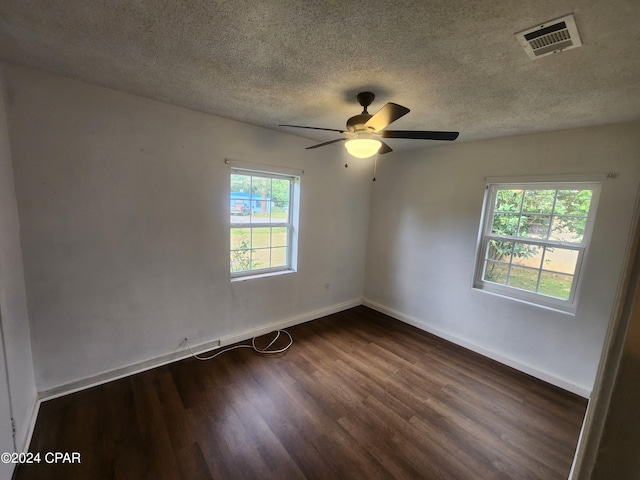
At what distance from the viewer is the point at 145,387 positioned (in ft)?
7.15

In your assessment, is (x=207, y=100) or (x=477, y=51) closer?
(x=477, y=51)

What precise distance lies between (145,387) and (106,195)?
5.22 feet

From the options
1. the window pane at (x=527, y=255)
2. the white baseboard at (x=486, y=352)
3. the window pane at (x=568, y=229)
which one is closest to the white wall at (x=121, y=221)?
the white baseboard at (x=486, y=352)

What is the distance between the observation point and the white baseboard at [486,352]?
2.41 metres

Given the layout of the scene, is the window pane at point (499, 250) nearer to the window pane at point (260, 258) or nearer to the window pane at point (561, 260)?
the window pane at point (561, 260)

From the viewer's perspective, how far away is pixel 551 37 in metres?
1.23

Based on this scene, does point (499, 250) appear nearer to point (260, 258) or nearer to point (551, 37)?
point (551, 37)

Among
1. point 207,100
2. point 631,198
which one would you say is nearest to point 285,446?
point 207,100

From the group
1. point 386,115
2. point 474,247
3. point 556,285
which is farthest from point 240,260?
point 556,285

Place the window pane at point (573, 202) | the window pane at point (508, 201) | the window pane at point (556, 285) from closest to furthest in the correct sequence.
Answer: the window pane at point (573, 202) < the window pane at point (556, 285) < the window pane at point (508, 201)

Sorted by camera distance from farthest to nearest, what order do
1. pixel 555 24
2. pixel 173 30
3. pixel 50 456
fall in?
pixel 50 456
pixel 173 30
pixel 555 24

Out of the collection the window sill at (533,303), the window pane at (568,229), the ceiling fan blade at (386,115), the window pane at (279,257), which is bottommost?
the window sill at (533,303)

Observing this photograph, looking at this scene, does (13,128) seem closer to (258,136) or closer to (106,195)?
(106,195)

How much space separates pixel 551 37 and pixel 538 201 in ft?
6.09
